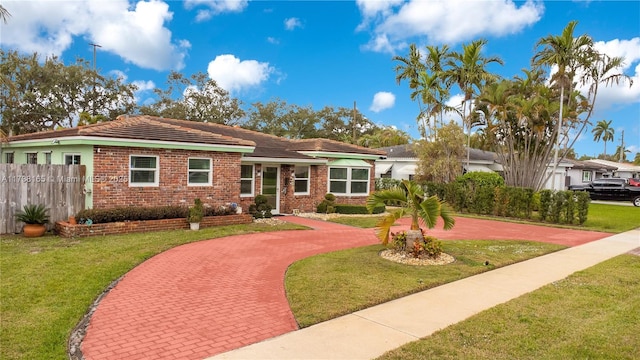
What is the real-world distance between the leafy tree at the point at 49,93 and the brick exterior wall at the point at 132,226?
2828 cm

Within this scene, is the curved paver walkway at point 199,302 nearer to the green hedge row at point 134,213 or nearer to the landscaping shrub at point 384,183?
the green hedge row at point 134,213

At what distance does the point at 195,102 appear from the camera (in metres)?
43.6

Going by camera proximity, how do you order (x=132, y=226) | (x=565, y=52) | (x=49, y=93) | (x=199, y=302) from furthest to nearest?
1. (x=49, y=93)
2. (x=565, y=52)
3. (x=132, y=226)
4. (x=199, y=302)

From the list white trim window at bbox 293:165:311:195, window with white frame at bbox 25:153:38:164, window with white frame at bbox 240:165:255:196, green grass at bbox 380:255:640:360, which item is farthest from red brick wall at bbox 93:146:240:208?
green grass at bbox 380:255:640:360

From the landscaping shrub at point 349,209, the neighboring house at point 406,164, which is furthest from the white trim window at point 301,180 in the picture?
the neighboring house at point 406,164

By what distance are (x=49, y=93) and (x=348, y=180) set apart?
103 ft

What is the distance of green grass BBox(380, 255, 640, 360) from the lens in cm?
486

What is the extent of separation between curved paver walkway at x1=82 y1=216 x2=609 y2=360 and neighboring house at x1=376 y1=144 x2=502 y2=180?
68.7 ft

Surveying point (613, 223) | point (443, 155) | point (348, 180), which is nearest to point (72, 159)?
point (348, 180)

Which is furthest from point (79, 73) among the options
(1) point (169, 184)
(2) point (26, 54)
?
(1) point (169, 184)

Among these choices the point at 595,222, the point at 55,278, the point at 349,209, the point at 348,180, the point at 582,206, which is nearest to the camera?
the point at 55,278

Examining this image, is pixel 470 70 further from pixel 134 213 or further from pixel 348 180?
pixel 134 213

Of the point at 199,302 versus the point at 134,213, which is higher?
the point at 134,213

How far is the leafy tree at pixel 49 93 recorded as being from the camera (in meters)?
35.1
